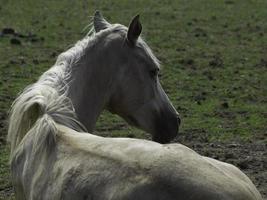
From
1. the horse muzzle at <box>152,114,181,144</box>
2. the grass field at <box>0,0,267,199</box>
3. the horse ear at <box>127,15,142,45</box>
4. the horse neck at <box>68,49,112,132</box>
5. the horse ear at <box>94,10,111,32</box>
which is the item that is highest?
the horse ear at <box>127,15,142,45</box>

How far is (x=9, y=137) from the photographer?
5051 millimetres

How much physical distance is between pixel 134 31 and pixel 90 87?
0.50 meters

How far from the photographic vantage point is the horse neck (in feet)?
17.9

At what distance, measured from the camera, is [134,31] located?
5.54 metres

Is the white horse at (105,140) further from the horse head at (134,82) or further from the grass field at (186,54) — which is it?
the grass field at (186,54)

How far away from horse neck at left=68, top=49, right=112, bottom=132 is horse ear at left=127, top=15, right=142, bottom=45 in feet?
0.83

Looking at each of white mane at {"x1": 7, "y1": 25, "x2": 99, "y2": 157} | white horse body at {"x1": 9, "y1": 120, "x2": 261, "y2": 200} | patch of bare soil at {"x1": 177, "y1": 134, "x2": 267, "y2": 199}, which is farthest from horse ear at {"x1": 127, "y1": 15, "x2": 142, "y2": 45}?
patch of bare soil at {"x1": 177, "y1": 134, "x2": 267, "y2": 199}

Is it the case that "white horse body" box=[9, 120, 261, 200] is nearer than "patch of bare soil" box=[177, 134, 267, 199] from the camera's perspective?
Yes

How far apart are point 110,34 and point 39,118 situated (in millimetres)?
1077

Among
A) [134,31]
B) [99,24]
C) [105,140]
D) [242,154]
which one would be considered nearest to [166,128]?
[134,31]

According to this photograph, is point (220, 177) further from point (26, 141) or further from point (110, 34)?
point (110, 34)

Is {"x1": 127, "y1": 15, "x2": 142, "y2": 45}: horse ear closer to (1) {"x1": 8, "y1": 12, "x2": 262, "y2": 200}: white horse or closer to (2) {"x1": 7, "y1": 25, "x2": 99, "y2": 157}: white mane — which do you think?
(1) {"x1": 8, "y1": 12, "x2": 262, "y2": 200}: white horse

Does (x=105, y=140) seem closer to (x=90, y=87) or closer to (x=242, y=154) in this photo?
(x=90, y=87)

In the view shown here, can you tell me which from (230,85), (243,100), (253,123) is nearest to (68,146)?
(253,123)
